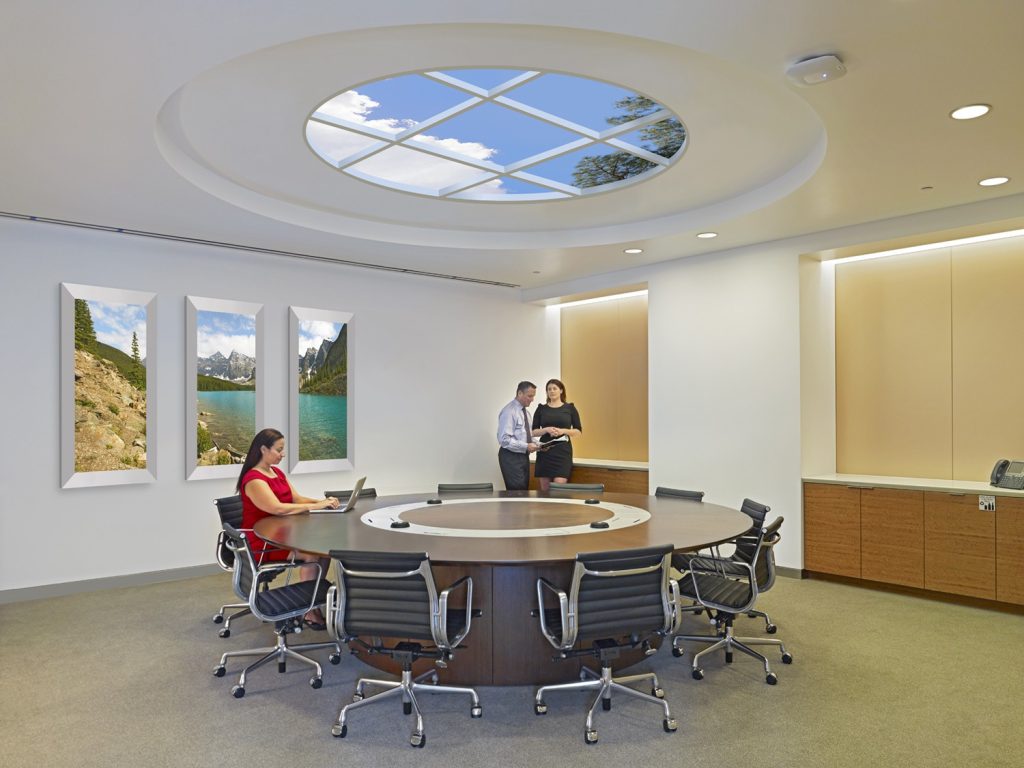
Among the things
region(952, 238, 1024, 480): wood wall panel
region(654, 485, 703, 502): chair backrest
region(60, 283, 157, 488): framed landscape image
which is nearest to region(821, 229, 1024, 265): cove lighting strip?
region(952, 238, 1024, 480): wood wall panel

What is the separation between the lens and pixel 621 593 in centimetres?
356

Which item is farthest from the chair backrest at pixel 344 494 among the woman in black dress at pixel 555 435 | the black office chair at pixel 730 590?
the black office chair at pixel 730 590

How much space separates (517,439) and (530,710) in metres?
4.60

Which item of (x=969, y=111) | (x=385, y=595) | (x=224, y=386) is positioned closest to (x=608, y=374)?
(x=224, y=386)

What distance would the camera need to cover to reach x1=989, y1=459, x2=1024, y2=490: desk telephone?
556 centimetres

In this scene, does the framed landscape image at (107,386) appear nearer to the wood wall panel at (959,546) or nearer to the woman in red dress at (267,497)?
the woman in red dress at (267,497)

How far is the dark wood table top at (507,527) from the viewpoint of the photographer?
374cm

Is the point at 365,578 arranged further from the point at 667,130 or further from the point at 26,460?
the point at 26,460

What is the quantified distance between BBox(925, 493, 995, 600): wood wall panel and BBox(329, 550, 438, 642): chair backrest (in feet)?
14.6

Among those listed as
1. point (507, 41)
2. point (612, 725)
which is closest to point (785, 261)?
point (507, 41)

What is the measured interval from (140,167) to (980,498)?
661 cm

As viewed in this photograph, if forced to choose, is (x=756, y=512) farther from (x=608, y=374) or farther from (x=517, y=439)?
(x=608, y=374)

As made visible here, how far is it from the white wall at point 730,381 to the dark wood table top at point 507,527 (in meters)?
1.59

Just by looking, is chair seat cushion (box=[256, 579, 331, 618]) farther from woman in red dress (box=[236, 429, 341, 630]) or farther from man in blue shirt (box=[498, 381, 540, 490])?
man in blue shirt (box=[498, 381, 540, 490])
